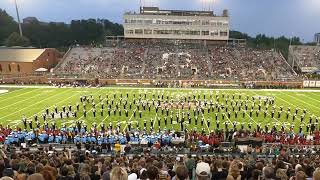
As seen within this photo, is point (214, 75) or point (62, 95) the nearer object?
point (62, 95)

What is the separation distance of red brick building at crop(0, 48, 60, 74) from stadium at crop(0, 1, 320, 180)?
0.13 m

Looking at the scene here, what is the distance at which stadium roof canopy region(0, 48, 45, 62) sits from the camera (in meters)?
47.9

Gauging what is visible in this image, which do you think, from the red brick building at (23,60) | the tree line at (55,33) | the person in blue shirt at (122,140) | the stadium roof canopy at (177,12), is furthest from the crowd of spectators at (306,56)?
the person in blue shirt at (122,140)

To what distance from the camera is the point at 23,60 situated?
157 feet

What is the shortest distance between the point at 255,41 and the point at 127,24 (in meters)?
35.8

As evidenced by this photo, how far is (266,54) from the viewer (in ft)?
175

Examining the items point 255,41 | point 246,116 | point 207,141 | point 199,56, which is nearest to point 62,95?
point 246,116

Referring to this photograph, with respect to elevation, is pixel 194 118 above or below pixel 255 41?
below

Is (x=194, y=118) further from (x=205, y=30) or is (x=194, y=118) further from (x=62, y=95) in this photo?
(x=205, y=30)

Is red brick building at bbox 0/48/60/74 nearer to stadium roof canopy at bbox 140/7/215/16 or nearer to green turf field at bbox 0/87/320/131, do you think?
green turf field at bbox 0/87/320/131

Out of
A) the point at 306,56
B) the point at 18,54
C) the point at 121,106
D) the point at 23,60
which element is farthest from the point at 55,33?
the point at 121,106

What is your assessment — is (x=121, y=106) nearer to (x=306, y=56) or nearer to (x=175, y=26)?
(x=175, y=26)

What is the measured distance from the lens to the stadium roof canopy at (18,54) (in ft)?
157

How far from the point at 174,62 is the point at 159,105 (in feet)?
80.1
